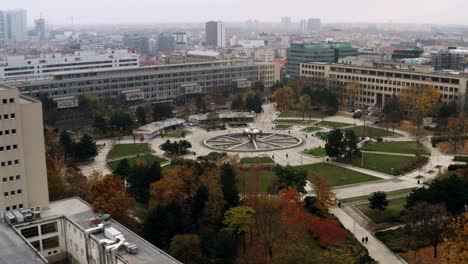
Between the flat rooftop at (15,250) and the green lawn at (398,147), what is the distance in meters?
39.1

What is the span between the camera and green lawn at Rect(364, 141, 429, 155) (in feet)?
185

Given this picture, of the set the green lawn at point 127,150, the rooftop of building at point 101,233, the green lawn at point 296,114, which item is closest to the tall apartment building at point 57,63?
the green lawn at point 127,150

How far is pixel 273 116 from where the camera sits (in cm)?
7819

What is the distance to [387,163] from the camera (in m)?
52.1

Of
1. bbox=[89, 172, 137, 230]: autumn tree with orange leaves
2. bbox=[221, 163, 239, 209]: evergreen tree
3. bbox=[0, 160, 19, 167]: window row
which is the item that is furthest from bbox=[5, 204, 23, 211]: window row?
bbox=[221, 163, 239, 209]: evergreen tree

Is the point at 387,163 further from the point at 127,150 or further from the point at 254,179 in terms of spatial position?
the point at 127,150

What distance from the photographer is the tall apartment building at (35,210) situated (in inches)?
1128

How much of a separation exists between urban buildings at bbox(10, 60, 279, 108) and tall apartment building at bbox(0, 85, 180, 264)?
43.7 metres

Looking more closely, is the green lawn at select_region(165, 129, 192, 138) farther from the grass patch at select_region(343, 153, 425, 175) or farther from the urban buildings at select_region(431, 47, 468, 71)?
the urban buildings at select_region(431, 47, 468, 71)

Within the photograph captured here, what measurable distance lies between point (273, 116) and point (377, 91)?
58.6 ft

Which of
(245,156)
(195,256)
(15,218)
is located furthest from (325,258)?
(245,156)

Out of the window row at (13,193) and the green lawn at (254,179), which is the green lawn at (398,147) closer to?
the green lawn at (254,179)

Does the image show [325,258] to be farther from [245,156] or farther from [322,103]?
[322,103]

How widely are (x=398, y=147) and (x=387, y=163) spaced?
6.94 m
